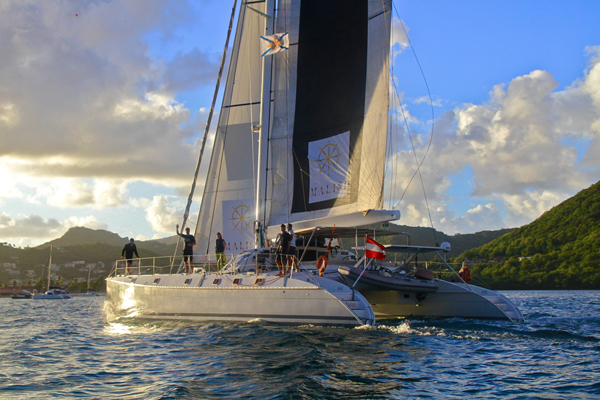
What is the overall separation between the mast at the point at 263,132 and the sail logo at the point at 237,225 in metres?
0.69

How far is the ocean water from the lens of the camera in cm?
633

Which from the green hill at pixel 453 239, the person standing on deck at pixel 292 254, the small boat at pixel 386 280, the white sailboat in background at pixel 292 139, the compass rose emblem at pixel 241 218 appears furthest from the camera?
the green hill at pixel 453 239

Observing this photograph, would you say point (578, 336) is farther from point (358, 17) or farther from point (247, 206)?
point (358, 17)

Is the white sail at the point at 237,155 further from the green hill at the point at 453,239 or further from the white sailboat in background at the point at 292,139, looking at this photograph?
the green hill at the point at 453,239

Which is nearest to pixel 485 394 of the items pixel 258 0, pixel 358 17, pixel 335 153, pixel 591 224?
pixel 335 153

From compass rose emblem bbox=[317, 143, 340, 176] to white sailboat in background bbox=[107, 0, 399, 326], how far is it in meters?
0.04

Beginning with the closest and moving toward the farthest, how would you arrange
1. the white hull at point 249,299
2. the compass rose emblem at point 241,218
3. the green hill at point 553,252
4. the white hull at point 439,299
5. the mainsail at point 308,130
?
the white hull at point 249,299
the white hull at point 439,299
the mainsail at point 308,130
the compass rose emblem at point 241,218
the green hill at point 553,252

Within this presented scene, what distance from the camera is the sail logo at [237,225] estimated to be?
1686cm

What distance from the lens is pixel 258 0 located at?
19.2 m

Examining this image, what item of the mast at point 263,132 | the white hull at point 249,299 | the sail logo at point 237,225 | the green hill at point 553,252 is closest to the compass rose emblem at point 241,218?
the sail logo at point 237,225

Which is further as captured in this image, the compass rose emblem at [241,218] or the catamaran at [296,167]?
the compass rose emblem at [241,218]

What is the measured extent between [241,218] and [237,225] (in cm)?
30

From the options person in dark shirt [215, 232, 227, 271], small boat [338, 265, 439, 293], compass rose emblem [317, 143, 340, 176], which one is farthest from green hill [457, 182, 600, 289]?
person in dark shirt [215, 232, 227, 271]

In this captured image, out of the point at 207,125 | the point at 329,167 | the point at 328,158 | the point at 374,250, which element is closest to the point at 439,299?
the point at 374,250
